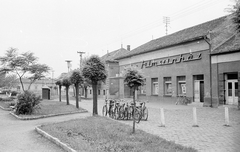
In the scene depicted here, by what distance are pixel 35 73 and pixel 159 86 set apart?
16.5 meters

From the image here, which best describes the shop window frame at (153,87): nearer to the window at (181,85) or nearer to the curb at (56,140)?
the window at (181,85)

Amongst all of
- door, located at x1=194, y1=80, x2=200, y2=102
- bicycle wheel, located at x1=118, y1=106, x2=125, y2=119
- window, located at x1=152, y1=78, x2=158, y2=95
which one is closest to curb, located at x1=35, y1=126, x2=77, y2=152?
bicycle wheel, located at x1=118, y1=106, x2=125, y2=119

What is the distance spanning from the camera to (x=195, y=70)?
23219 mm

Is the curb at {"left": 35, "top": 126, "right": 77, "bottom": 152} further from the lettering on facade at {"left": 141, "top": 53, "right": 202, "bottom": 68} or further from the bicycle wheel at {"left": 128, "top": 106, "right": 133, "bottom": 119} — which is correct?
the lettering on facade at {"left": 141, "top": 53, "right": 202, "bottom": 68}

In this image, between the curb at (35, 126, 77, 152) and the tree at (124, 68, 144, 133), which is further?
the tree at (124, 68, 144, 133)

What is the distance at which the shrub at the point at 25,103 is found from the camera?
16547mm

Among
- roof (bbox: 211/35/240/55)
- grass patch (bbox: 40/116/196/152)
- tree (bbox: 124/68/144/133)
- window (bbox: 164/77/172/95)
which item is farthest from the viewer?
window (bbox: 164/77/172/95)

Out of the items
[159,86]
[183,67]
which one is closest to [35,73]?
[159,86]

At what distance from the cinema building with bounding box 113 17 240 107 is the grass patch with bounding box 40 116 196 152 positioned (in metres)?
7.21

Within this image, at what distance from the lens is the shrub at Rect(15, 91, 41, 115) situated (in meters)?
16.5

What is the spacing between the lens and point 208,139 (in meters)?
8.15

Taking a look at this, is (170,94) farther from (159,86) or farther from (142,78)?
(142,78)

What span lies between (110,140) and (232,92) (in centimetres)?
1631

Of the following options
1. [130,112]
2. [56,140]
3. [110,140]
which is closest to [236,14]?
[110,140]
